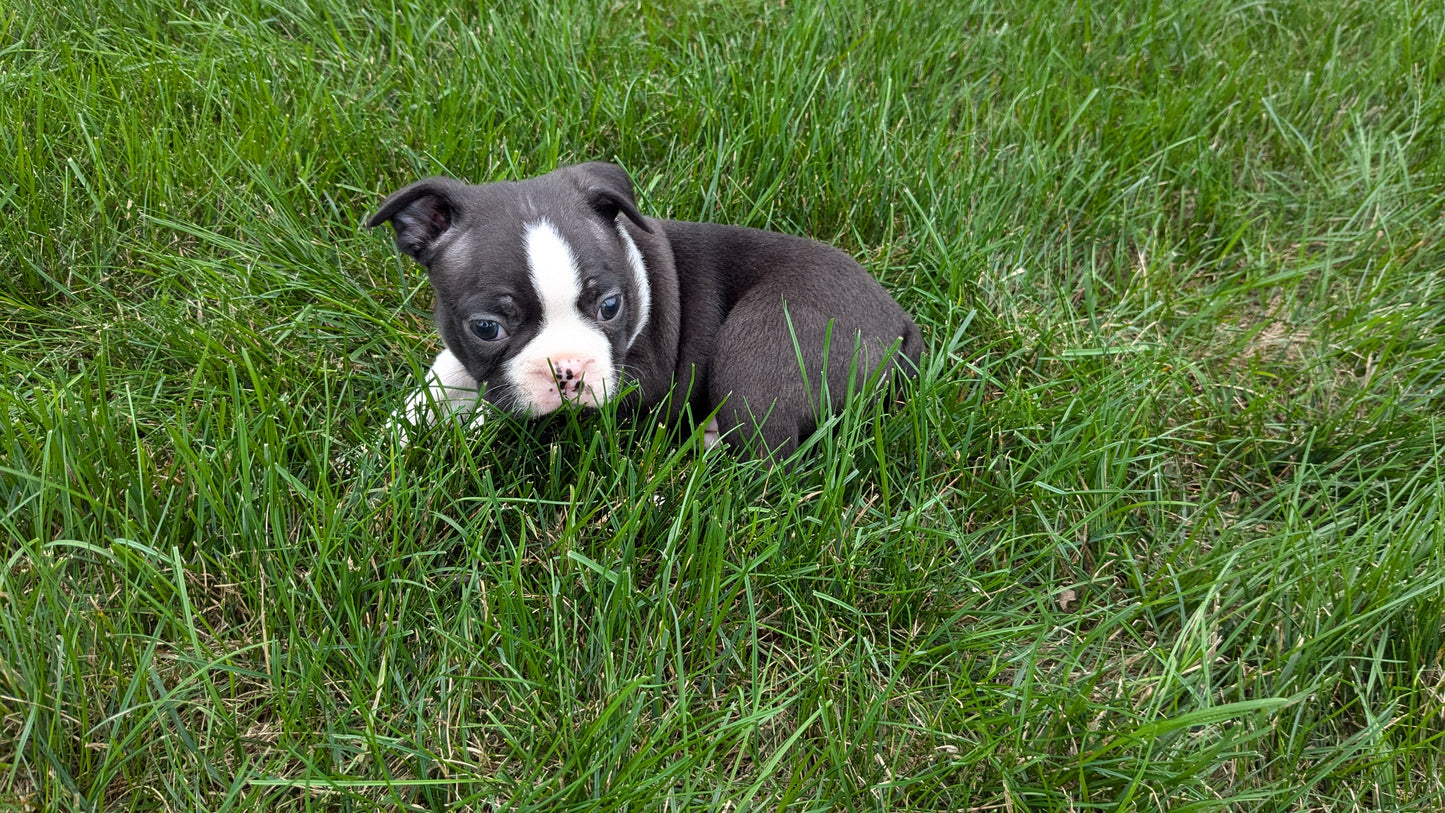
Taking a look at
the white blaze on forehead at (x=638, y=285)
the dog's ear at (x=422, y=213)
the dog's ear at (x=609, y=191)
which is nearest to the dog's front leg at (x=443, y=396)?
the dog's ear at (x=422, y=213)

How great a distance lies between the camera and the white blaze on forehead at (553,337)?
297cm

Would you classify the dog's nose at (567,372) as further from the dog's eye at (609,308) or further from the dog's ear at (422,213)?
the dog's ear at (422,213)

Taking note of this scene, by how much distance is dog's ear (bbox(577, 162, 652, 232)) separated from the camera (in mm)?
3174

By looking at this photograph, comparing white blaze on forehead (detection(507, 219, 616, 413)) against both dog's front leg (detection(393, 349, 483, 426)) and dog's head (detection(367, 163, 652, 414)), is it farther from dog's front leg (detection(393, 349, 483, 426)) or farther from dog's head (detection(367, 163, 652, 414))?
dog's front leg (detection(393, 349, 483, 426))

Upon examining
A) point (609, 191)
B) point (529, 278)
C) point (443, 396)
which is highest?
point (609, 191)

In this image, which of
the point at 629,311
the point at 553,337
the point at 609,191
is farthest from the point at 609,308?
the point at 609,191

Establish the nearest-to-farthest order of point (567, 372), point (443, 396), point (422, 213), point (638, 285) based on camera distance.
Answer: point (567, 372), point (443, 396), point (422, 213), point (638, 285)

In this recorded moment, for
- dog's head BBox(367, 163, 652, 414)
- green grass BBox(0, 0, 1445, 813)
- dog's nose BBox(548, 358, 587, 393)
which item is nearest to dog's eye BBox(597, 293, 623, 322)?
dog's head BBox(367, 163, 652, 414)

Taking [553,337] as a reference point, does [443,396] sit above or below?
below

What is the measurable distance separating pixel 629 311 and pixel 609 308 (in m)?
0.12

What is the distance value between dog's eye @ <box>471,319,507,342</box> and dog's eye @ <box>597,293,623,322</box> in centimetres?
30

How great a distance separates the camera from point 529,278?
2.96 metres

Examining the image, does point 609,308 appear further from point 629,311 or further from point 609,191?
point 609,191

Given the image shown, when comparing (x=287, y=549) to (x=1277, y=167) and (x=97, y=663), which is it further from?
(x=1277, y=167)
